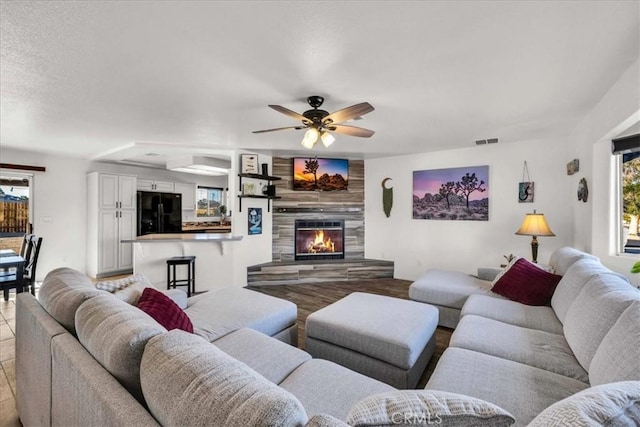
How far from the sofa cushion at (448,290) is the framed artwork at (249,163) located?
3075mm

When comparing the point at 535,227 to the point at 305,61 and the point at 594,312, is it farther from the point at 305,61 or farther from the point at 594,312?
the point at 305,61

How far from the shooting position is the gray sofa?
3.95 ft

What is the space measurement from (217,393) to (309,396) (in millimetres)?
708

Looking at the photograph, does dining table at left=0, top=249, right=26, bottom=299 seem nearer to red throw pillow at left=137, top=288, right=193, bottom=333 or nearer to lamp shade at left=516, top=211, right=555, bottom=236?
red throw pillow at left=137, top=288, right=193, bottom=333

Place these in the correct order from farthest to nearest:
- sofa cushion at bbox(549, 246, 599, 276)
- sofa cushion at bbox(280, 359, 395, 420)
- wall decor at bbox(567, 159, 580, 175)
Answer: wall decor at bbox(567, 159, 580, 175), sofa cushion at bbox(549, 246, 599, 276), sofa cushion at bbox(280, 359, 395, 420)

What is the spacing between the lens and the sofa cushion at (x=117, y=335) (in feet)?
3.01

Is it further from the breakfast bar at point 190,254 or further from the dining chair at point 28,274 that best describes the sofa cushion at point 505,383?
the dining chair at point 28,274

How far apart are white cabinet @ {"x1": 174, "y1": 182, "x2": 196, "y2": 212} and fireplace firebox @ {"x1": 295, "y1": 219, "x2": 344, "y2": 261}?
3.06 m

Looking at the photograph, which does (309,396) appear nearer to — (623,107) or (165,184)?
(623,107)

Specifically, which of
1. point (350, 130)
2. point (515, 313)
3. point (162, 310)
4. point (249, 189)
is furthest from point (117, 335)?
point (249, 189)

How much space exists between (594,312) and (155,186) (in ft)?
22.5

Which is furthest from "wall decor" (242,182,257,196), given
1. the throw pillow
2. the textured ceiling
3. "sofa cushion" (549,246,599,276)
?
the throw pillow

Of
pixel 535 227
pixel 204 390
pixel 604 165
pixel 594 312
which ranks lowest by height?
pixel 594 312

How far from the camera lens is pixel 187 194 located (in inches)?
265
